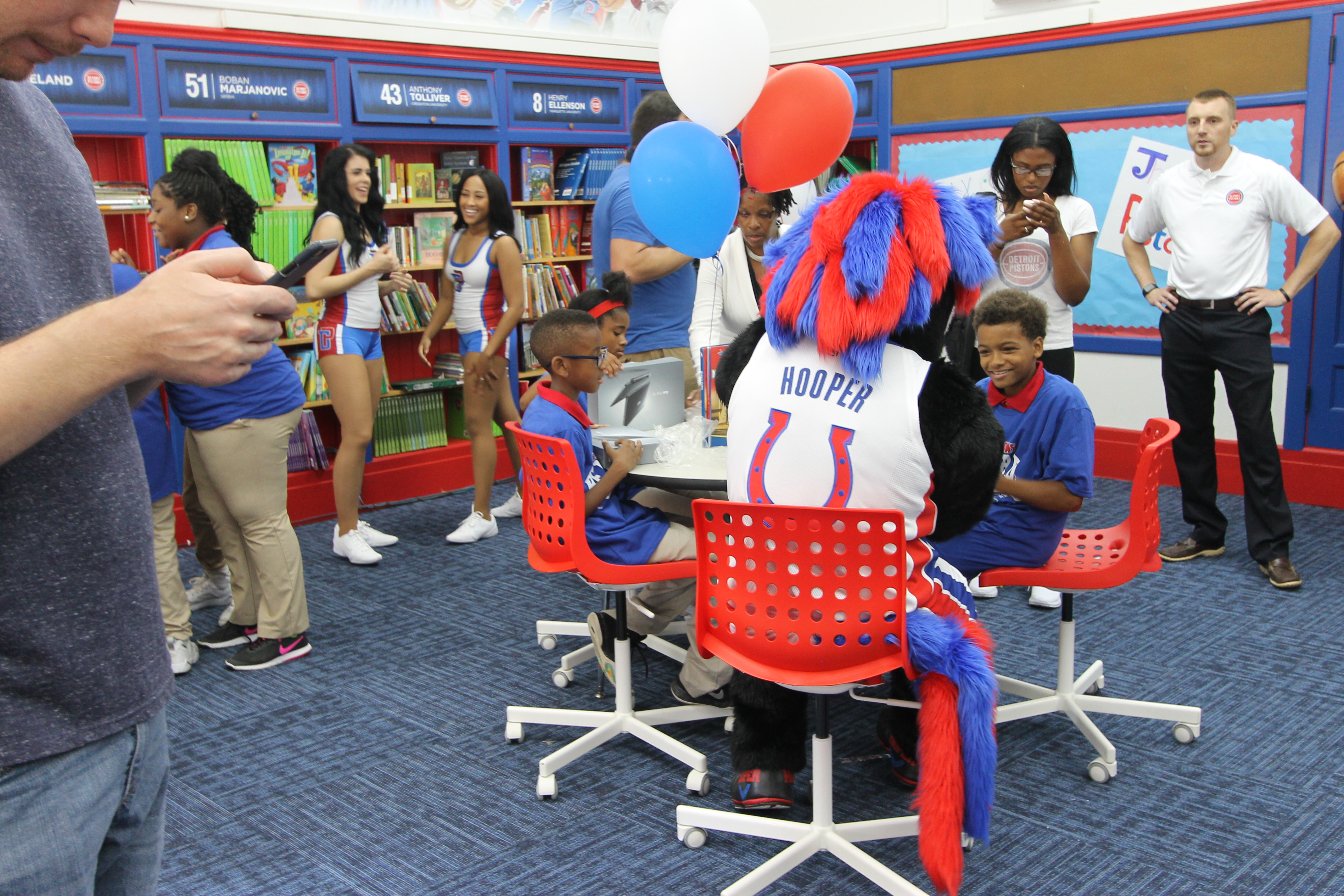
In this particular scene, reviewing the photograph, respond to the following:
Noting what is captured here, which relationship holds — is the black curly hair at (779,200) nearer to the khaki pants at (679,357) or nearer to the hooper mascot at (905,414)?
the khaki pants at (679,357)

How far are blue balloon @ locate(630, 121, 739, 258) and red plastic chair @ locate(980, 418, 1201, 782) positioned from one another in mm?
1325

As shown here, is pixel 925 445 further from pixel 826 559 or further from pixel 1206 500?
pixel 1206 500

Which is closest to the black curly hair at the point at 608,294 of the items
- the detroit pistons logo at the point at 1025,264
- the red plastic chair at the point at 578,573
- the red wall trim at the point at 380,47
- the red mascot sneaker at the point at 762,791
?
the red plastic chair at the point at 578,573

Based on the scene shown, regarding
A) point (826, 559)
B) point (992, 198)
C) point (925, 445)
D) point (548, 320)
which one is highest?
point (992, 198)

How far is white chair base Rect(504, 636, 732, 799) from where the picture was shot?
2.59 metres

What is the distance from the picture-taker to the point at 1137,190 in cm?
534

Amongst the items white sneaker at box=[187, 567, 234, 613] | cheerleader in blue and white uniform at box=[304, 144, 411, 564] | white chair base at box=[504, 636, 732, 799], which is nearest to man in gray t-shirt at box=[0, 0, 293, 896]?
white chair base at box=[504, 636, 732, 799]

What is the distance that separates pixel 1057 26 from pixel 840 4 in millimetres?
1565

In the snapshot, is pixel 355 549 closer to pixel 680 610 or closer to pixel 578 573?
pixel 680 610

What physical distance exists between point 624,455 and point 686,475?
0.56ft

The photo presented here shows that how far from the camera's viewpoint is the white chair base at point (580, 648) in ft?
10.6

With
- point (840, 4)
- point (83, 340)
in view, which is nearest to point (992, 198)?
point (83, 340)

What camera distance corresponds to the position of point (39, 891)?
88 centimetres

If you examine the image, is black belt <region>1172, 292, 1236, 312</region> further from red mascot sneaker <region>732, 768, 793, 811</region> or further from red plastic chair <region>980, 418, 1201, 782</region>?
red mascot sneaker <region>732, 768, 793, 811</region>
